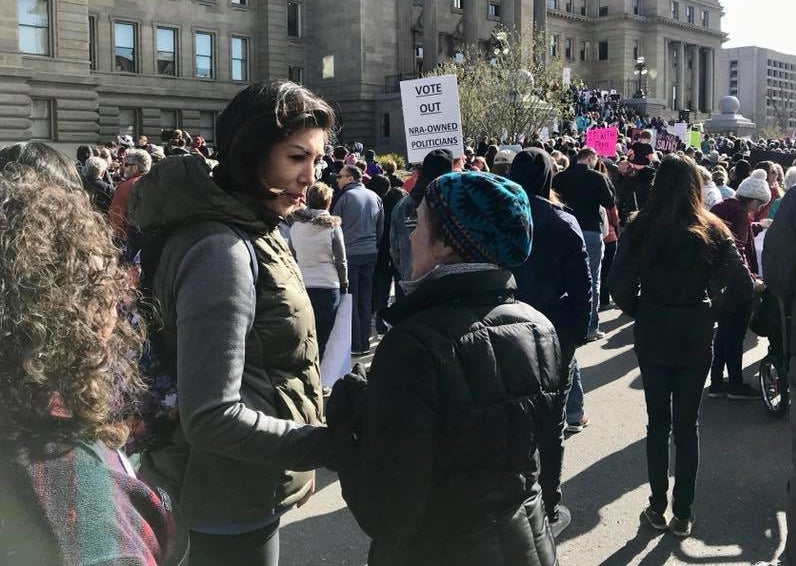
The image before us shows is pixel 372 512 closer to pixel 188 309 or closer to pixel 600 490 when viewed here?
pixel 188 309

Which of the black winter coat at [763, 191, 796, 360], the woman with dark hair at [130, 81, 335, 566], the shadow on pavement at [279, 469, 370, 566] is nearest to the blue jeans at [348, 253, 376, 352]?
the shadow on pavement at [279, 469, 370, 566]

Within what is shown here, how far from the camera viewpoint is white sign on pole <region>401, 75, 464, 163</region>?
10547 mm

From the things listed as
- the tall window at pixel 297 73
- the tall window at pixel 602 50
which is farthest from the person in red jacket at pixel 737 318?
the tall window at pixel 602 50

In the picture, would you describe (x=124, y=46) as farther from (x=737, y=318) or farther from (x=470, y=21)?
(x=737, y=318)

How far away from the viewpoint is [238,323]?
6.74 ft

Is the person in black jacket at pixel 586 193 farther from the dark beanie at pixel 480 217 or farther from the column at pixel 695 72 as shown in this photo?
the column at pixel 695 72

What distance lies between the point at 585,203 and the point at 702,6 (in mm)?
92109

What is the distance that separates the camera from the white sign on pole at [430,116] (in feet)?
34.6

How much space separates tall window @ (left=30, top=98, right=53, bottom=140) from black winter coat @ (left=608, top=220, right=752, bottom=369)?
105 feet

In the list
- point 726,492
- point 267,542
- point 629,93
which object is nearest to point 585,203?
point 726,492

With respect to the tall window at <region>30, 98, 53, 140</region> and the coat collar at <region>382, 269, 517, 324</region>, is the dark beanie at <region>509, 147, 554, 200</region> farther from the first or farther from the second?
the tall window at <region>30, 98, 53, 140</region>

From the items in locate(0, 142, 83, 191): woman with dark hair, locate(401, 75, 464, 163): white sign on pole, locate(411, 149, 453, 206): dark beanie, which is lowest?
locate(0, 142, 83, 191): woman with dark hair

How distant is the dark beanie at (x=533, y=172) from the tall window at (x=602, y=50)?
8030 cm

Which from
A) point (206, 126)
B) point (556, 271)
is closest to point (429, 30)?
point (206, 126)
